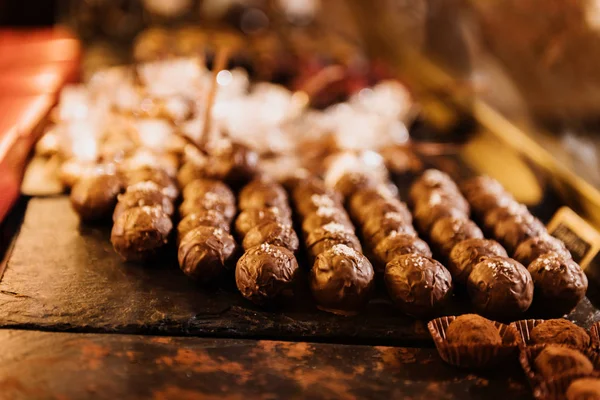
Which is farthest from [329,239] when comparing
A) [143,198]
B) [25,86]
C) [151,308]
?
[25,86]

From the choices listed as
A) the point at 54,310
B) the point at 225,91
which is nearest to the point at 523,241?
the point at 54,310

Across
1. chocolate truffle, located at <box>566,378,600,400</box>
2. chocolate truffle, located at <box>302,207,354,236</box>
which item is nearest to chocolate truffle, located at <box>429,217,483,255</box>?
chocolate truffle, located at <box>302,207,354,236</box>

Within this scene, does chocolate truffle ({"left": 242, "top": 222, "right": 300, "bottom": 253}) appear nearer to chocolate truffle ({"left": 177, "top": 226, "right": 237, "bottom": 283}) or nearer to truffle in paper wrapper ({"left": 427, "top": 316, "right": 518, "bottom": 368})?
chocolate truffle ({"left": 177, "top": 226, "right": 237, "bottom": 283})

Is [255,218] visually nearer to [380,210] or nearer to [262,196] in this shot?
[262,196]

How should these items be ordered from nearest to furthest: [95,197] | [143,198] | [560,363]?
[560,363] → [143,198] → [95,197]

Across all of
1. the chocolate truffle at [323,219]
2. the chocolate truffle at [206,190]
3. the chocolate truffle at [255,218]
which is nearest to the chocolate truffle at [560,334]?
the chocolate truffle at [323,219]


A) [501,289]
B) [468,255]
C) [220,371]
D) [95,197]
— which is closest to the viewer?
[220,371]
